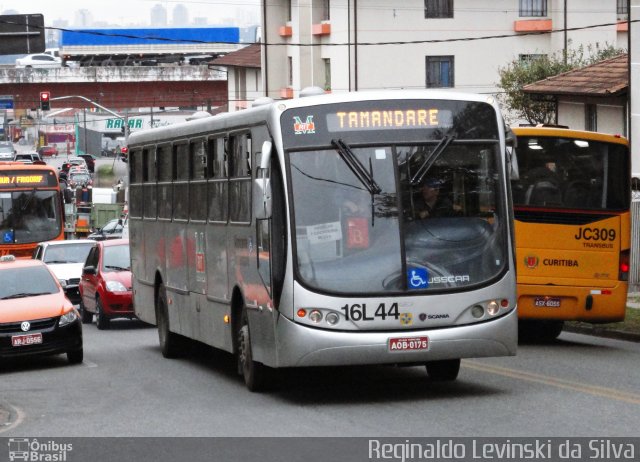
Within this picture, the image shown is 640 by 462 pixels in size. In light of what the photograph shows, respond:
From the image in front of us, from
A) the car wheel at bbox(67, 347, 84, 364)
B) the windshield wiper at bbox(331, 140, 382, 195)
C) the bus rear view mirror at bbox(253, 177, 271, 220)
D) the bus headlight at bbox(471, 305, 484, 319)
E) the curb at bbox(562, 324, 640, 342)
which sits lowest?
the curb at bbox(562, 324, 640, 342)

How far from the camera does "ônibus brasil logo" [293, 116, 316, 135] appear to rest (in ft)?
45.1

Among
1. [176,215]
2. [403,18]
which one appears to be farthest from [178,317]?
[403,18]

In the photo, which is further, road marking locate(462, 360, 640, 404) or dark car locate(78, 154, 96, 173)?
dark car locate(78, 154, 96, 173)

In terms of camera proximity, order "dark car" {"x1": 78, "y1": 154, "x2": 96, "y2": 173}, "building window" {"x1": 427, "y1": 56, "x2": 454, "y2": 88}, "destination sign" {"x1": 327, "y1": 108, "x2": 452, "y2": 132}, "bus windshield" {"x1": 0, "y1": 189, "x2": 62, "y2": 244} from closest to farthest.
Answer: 1. "destination sign" {"x1": 327, "y1": 108, "x2": 452, "y2": 132}
2. "bus windshield" {"x1": 0, "y1": 189, "x2": 62, "y2": 244}
3. "building window" {"x1": 427, "y1": 56, "x2": 454, "y2": 88}
4. "dark car" {"x1": 78, "y1": 154, "x2": 96, "y2": 173}

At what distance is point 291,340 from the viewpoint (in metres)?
13.4

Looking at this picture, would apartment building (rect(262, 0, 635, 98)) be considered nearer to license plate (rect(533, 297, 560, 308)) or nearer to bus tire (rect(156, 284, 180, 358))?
bus tire (rect(156, 284, 180, 358))

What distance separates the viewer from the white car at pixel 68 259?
33.6 metres

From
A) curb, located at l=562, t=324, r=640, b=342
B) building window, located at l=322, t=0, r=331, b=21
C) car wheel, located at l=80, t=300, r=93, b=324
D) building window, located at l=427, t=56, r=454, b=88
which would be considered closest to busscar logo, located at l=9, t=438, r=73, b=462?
curb, located at l=562, t=324, r=640, b=342

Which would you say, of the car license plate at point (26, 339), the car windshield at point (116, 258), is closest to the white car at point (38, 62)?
the car windshield at point (116, 258)

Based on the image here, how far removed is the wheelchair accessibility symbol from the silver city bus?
0.01 metres

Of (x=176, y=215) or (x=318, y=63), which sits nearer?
(x=176, y=215)

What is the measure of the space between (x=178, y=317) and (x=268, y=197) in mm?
5706

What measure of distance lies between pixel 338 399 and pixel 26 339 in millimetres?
6788

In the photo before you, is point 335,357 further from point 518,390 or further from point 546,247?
point 546,247
